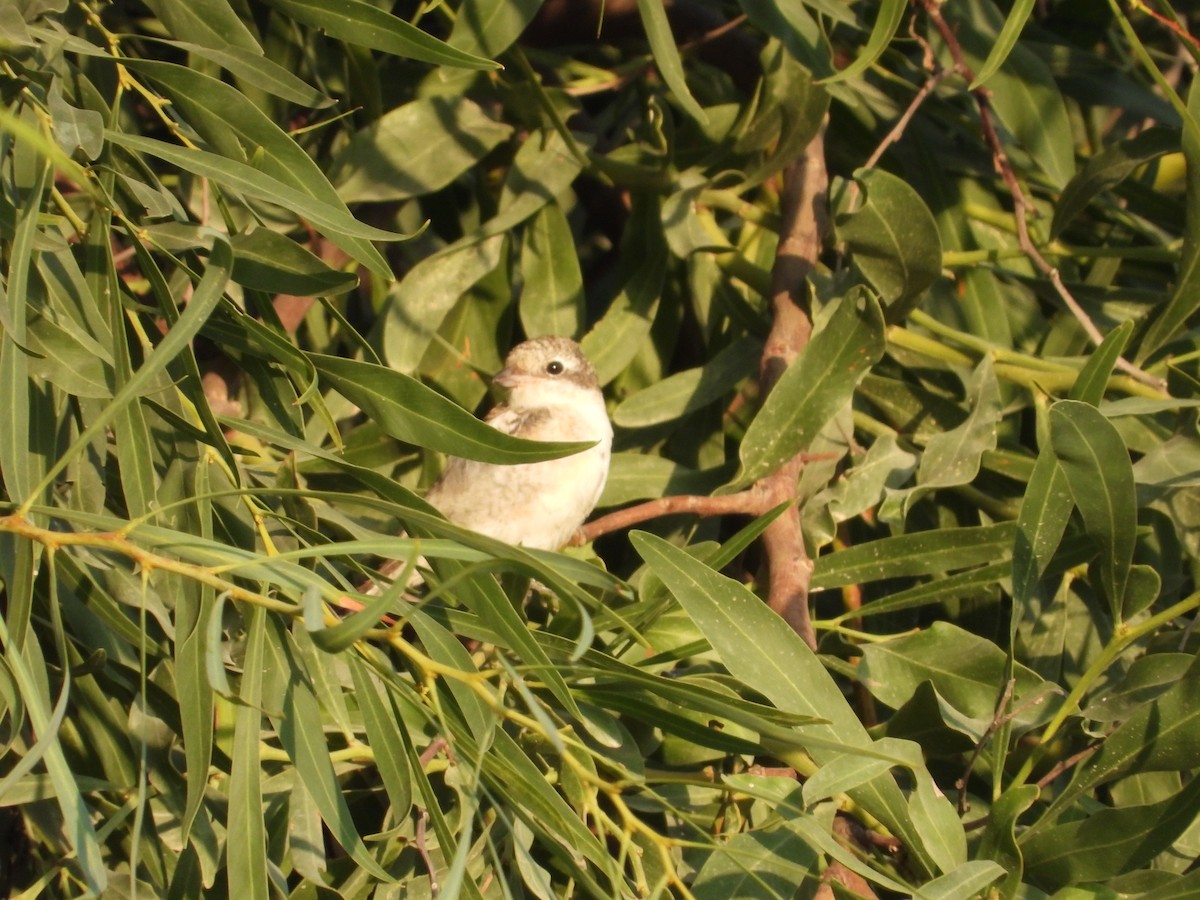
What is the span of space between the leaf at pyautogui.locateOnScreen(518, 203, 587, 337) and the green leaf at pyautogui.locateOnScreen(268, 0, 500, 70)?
1185 millimetres

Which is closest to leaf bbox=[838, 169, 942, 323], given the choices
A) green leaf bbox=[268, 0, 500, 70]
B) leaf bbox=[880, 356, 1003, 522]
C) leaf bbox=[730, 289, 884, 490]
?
leaf bbox=[730, 289, 884, 490]

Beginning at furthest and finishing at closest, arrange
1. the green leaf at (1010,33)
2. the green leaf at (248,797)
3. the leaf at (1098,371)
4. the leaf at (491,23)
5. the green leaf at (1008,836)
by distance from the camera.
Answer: the leaf at (491,23) < the green leaf at (1010,33) < the leaf at (1098,371) < the green leaf at (1008,836) < the green leaf at (248,797)

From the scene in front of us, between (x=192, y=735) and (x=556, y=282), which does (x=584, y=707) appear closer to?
(x=192, y=735)

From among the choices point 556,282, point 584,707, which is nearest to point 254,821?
point 584,707

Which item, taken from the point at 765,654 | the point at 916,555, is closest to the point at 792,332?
the point at 916,555

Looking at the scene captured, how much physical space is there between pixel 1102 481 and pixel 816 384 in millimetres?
766

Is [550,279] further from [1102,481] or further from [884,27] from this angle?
[1102,481]

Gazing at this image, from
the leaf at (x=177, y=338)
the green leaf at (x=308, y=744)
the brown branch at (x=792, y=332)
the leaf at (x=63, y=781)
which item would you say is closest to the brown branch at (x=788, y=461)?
the brown branch at (x=792, y=332)

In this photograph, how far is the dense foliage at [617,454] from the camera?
6.56 feet

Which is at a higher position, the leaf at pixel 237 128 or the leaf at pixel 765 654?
the leaf at pixel 237 128

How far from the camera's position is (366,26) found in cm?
237

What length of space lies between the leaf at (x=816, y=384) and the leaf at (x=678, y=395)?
0.37 meters

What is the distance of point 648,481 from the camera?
3461 millimetres

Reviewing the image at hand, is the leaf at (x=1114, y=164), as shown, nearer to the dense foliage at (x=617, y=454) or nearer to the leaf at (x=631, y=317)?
the dense foliage at (x=617, y=454)
